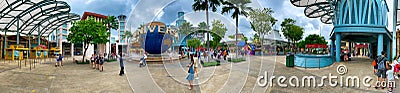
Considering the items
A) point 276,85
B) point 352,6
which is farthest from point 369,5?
point 276,85

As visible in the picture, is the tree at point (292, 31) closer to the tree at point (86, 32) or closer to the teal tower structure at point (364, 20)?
the teal tower structure at point (364, 20)

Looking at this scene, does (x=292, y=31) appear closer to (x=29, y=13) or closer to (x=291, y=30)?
(x=291, y=30)

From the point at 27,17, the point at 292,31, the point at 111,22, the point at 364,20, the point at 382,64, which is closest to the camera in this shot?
the point at 382,64

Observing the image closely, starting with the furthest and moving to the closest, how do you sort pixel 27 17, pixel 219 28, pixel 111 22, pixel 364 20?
pixel 111 22 < pixel 27 17 < pixel 364 20 < pixel 219 28

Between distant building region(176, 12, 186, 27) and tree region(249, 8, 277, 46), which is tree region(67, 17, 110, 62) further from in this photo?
tree region(249, 8, 277, 46)

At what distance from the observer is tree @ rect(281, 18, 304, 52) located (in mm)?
45969

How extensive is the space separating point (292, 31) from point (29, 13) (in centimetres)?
4884

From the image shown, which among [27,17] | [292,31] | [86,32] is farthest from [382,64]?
[27,17]

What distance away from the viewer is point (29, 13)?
35250 millimetres

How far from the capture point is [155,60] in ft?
59.5

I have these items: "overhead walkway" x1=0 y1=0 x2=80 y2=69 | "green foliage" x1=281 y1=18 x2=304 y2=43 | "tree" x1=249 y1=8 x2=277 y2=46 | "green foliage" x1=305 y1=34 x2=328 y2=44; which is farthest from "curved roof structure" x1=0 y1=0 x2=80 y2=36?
"green foliage" x1=305 y1=34 x2=328 y2=44

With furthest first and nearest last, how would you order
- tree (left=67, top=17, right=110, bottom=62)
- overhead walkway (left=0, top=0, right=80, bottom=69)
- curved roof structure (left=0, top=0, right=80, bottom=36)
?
overhead walkway (left=0, top=0, right=80, bottom=69) → curved roof structure (left=0, top=0, right=80, bottom=36) → tree (left=67, top=17, right=110, bottom=62)

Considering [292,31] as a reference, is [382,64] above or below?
below

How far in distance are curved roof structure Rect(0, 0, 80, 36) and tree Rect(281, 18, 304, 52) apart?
4233cm
